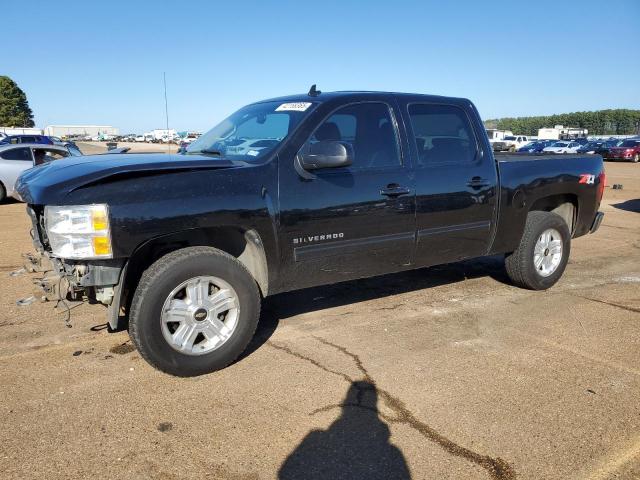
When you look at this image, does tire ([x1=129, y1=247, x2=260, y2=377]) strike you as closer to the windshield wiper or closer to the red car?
the windshield wiper

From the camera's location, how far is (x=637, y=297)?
18.0 ft

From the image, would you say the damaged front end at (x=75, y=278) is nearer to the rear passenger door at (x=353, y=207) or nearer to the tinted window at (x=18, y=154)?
the rear passenger door at (x=353, y=207)

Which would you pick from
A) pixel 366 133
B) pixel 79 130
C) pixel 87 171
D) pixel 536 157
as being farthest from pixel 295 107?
pixel 79 130

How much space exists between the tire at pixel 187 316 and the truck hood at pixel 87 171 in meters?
0.57

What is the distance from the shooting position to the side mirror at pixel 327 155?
3.73 meters

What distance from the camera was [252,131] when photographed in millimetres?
4367

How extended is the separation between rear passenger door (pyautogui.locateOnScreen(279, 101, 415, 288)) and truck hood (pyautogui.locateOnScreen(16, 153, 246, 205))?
0.57m

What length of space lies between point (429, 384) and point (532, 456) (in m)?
0.87

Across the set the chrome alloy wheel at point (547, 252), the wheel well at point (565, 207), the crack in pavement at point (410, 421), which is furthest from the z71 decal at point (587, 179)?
the crack in pavement at point (410, 421)

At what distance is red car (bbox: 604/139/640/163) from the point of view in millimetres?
34219

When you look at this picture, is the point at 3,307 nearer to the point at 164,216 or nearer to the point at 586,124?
the point at 164,216

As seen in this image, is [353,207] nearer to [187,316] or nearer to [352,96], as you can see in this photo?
[352,96]

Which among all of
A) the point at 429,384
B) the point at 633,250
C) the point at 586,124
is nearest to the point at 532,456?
the point at 429,384

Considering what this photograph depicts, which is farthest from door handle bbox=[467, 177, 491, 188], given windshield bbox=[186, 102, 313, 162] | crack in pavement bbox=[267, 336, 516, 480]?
crack in pavement bbox=[267, 336, 516, 480]
